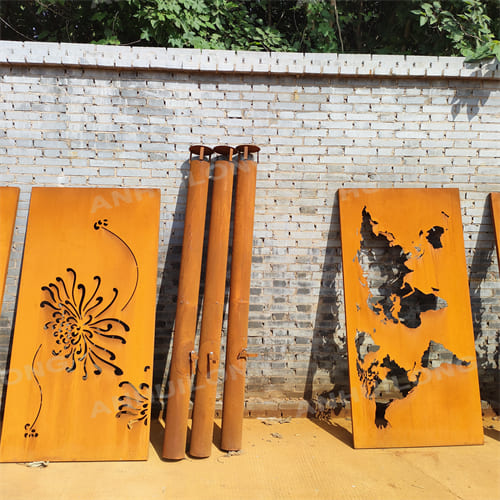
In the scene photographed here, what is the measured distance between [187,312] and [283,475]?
4.50 feet

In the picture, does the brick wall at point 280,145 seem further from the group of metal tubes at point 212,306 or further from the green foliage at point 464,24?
the green foliage at point 464,24

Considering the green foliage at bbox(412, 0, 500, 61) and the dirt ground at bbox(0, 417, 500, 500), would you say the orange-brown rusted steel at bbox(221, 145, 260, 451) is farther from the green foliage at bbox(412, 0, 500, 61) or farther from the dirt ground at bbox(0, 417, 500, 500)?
the green foliage at bbox(412, 0, 500, 61)

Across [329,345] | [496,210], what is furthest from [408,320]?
[496,210]

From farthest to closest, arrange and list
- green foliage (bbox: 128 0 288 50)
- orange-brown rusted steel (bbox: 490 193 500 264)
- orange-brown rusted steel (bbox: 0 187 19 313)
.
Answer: green foliage (bbox: 128 0 288 50) < orange-brown rusted steel (bbox: 490 193 500 264) < orange-brown rusted steel (bbox: 0 187 19 313)

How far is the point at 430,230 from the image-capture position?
3.66 meters

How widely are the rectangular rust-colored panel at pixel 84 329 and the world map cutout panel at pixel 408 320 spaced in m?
1.71

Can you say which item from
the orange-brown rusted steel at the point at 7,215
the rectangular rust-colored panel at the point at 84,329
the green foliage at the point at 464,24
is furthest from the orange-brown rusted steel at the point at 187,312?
the green foliage at the point at 464,24

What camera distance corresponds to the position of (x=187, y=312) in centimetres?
336

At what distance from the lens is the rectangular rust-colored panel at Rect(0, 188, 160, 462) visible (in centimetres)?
314

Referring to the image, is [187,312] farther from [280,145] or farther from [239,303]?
[280,145]

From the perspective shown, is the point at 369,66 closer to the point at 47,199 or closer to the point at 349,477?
the point at 47,199

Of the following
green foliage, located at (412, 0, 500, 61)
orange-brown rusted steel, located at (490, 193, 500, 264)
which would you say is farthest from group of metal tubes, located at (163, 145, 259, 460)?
green foliage, located at (412, 0, 500, 61)

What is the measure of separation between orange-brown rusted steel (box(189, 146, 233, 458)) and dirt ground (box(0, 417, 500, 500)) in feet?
0.73

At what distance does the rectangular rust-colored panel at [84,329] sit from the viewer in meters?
3.14
